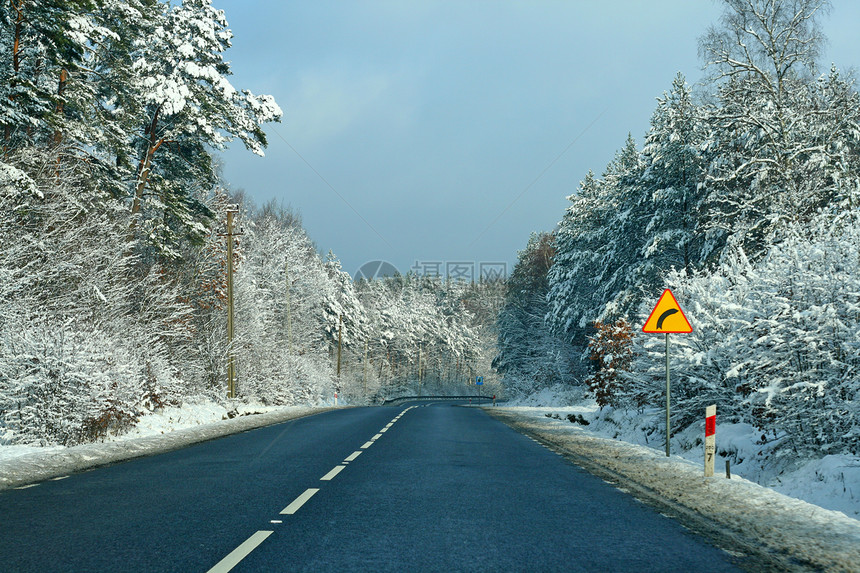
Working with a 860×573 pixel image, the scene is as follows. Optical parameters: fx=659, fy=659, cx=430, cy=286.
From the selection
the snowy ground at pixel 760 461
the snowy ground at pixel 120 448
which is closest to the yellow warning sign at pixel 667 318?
the snowy ground at pixel 760 461

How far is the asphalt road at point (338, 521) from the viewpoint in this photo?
16.1 ft

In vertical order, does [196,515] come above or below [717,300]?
below

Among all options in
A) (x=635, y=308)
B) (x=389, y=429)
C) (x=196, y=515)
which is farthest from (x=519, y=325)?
(x=196, y=515)

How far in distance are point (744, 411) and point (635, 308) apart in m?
20.1

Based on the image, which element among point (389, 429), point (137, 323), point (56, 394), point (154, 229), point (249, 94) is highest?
point (249, 94)

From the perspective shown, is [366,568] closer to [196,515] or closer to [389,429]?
[196,515]

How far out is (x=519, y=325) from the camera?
61000 millimetres

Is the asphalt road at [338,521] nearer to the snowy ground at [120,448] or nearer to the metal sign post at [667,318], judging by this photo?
the snowy ground at [120,448]

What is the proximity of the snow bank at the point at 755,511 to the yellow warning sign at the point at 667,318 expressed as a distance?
232cm

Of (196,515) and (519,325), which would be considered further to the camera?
(519,325)

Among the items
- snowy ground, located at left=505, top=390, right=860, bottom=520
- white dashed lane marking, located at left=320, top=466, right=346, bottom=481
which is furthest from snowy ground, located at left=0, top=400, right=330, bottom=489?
snowy ground, located at left=505, top=390, right=860, bottom=520

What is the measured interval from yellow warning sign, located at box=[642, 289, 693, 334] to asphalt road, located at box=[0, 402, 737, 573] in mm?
3243

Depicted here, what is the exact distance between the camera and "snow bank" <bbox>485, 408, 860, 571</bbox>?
17.4ft

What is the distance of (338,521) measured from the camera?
20.4 ft
